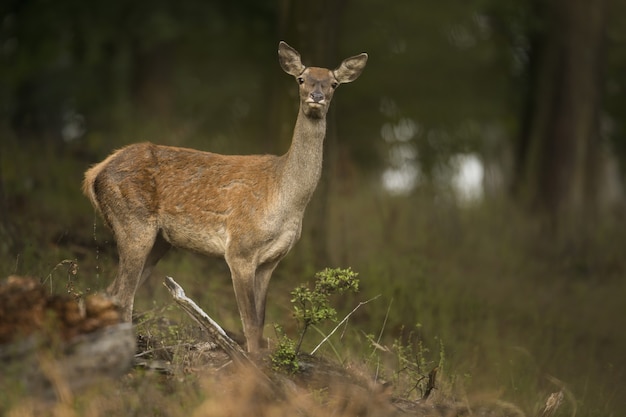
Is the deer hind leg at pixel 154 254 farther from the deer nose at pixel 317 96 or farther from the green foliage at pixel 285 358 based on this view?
the green foliage at pixel 285 358

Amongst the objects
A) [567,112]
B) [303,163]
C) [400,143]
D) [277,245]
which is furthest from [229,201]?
[400,143]

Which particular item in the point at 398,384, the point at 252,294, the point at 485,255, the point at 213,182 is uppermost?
the point at 213,182

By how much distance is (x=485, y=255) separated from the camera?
1330 centimetres

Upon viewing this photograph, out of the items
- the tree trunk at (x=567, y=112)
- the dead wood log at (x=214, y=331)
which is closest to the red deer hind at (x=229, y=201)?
the dead wood log at (x=214, y=331)

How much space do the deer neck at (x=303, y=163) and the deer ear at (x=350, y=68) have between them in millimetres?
393

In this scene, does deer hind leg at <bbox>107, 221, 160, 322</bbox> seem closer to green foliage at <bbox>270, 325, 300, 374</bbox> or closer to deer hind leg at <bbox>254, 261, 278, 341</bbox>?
deer hind leg at <bbox>254, 261, 278, 341</bbox>

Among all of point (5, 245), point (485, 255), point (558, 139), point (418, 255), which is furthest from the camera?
point (558, 139)

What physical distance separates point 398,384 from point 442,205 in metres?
Result: 7.96

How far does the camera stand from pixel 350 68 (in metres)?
7.89

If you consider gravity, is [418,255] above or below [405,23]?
below

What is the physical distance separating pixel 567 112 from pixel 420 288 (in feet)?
22.2

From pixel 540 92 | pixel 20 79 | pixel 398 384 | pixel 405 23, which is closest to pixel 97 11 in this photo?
pixel 20 79

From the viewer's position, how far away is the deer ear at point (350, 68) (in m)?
7.83

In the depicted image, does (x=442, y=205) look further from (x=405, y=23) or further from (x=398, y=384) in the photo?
(x=398, y=384)
